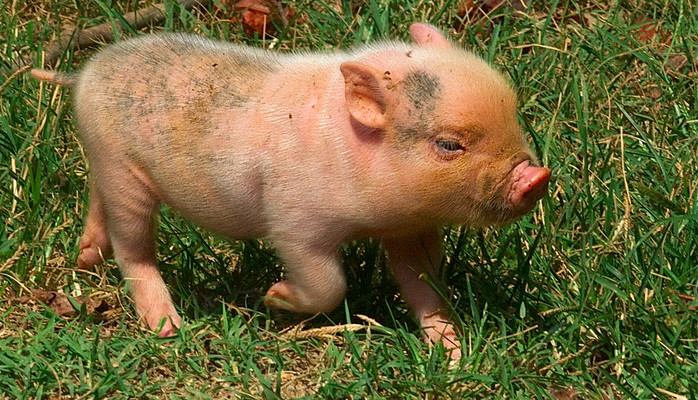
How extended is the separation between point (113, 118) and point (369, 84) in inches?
47.2

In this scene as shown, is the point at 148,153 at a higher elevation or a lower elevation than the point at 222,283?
higher

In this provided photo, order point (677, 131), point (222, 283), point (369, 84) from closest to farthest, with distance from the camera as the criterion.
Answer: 1. point (369, 84)
2. point (222, 283)
3. point (677, 131)

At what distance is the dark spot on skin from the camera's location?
15.1 feet

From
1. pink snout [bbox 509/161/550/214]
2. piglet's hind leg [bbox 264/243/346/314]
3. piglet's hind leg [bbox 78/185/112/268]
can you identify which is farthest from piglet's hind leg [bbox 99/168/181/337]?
pink snout [bbox 509/161/550/214]

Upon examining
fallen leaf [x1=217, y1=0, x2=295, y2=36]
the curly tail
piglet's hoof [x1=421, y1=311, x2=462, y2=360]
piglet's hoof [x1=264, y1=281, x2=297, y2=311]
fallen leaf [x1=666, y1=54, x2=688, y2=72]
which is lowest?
piglet's hoof [x1=421, y1=311, x2=462, y2=360]

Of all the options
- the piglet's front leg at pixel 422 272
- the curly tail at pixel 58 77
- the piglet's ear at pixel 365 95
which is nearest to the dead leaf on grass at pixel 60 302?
the curly tail at pixel 58 77

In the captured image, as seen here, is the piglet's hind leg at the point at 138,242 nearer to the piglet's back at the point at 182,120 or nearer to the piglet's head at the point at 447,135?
the piglet's back at the point at 182,120

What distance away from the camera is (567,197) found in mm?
5855

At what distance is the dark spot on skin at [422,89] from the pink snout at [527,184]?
40 centimetres

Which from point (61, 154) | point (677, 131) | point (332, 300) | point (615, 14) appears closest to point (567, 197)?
point (677, 131)

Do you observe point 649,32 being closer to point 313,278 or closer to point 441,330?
point 441,330

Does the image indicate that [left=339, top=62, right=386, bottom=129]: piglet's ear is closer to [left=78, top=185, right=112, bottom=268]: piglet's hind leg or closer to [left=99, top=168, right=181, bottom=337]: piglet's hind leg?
[left=99, top=168, right=181, bottom=337]: piglet's hind leg

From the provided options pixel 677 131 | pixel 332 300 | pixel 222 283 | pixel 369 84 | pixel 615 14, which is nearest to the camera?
pixel 369 84

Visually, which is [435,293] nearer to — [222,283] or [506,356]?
[506,356]
